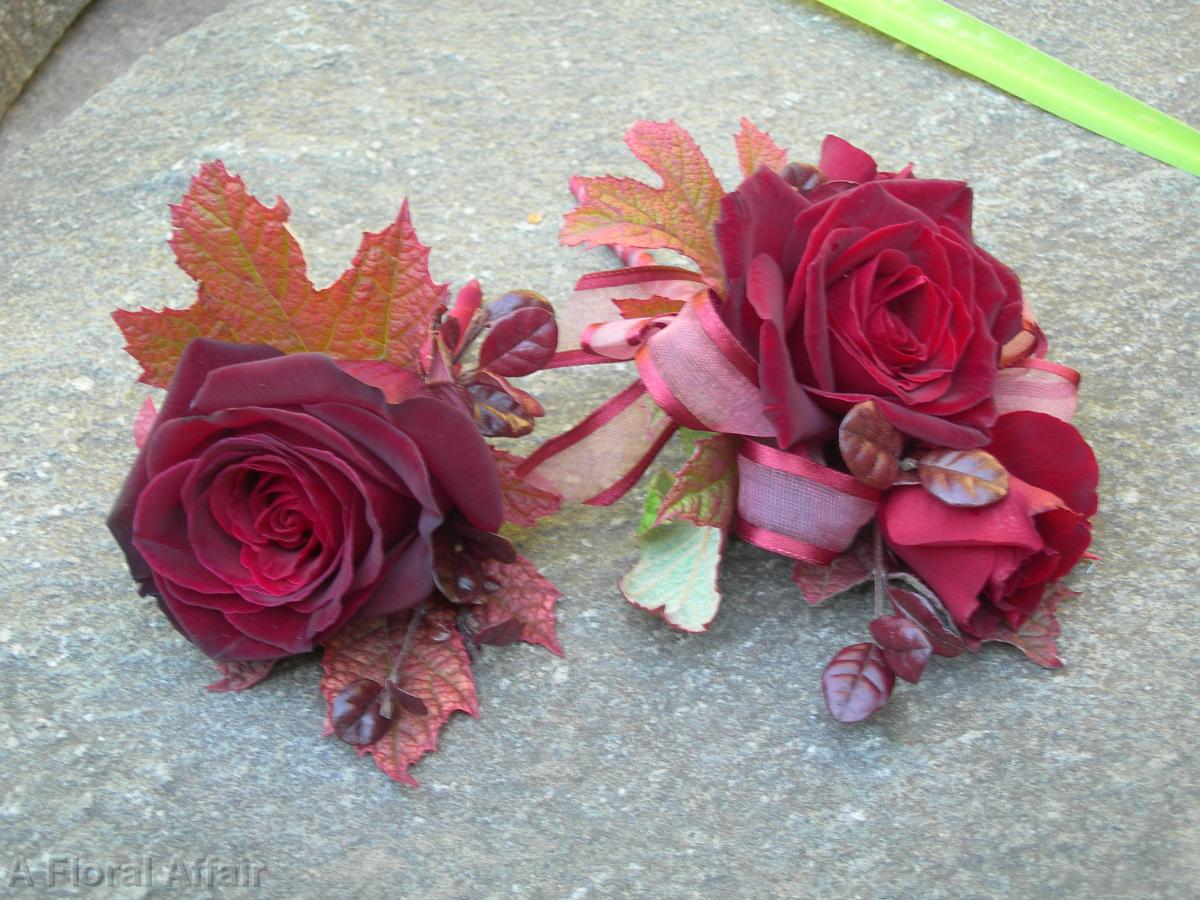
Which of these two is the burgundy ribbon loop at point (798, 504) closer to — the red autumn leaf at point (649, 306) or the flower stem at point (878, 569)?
the flower stem at point (878, 569)

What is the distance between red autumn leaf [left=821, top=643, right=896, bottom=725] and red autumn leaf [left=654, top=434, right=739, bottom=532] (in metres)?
0.13

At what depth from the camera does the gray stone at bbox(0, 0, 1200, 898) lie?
2.72ft

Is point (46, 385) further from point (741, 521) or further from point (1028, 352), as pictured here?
point (1028, 352)

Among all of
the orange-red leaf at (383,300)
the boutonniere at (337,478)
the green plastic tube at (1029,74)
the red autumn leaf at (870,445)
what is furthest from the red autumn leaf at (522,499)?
the green plastic tube at (1029,74)

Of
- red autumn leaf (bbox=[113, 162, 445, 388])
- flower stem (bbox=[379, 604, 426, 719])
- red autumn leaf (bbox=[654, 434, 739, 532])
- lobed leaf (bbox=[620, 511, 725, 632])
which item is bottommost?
flower stem (bbox=[379, 604, 426, 719])

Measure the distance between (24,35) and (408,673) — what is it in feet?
4.61

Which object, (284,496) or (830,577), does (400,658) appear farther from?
(830,577)

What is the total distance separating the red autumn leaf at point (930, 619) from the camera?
86 cm

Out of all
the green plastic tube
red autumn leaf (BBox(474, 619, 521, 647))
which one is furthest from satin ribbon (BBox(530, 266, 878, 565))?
the green plastic tube

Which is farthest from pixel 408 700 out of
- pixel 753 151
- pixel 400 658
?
pixel 753 151

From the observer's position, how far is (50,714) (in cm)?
91

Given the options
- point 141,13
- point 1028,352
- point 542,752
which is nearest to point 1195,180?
point 1028,352

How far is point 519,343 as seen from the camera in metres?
0.96

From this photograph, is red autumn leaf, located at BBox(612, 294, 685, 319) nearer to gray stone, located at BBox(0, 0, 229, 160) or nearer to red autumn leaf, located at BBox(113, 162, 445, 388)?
red autumn leaf, located at BBox(113, 162, 445, 388)
